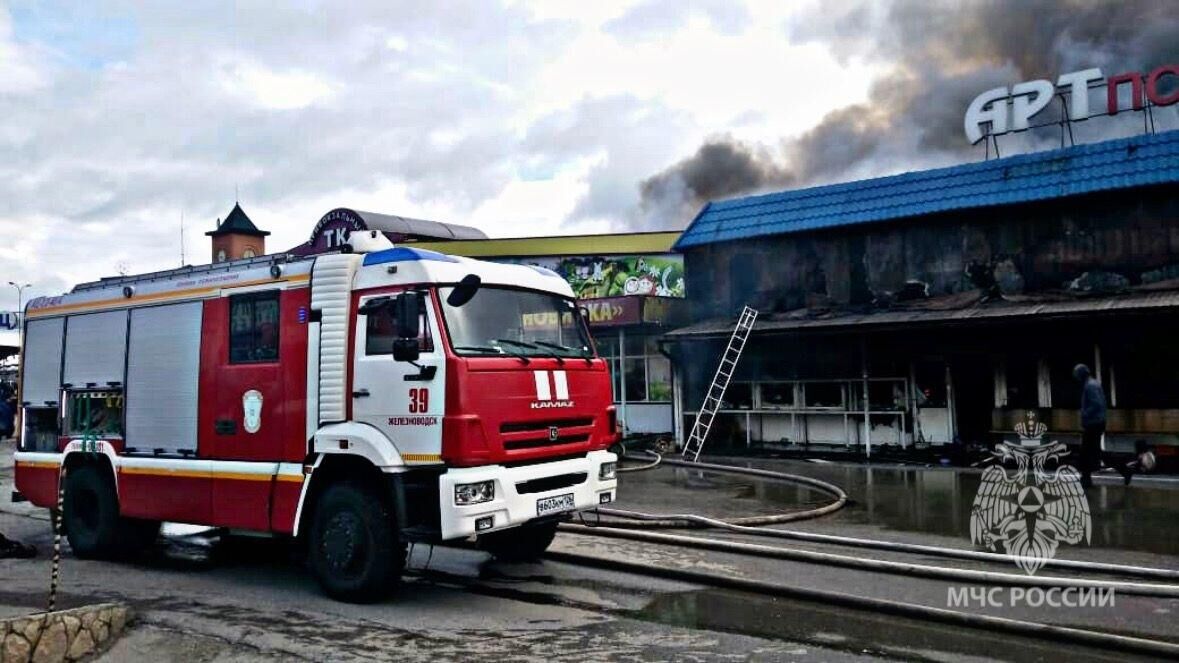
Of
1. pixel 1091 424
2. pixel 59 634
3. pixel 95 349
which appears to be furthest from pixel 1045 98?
pixel 59 634

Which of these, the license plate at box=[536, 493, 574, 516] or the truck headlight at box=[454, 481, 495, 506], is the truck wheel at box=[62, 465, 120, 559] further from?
the license plate at box=[536, 493, 574, 516]

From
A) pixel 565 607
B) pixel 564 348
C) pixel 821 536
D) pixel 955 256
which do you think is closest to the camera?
pixel 565 607

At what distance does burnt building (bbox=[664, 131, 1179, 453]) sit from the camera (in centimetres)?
1599

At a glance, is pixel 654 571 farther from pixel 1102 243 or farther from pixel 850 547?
pixel 1102 243

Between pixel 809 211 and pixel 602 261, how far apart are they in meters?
14.1

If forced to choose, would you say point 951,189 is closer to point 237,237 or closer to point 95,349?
point 95,349

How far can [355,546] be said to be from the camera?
7.29 metres

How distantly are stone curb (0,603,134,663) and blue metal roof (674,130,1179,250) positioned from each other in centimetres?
1674

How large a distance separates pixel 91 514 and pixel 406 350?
5.00 metres

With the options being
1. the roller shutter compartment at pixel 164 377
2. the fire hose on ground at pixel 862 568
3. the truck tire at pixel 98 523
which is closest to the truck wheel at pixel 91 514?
the truck tire at pixel 98 523

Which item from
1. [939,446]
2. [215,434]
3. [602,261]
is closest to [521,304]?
[215,434]

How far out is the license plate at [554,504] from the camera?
7.29 meters

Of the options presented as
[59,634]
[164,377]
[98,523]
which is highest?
[164,377]

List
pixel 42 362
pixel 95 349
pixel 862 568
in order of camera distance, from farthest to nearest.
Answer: pixel 42 362 → pixel 95 349 → pixel 862 568
